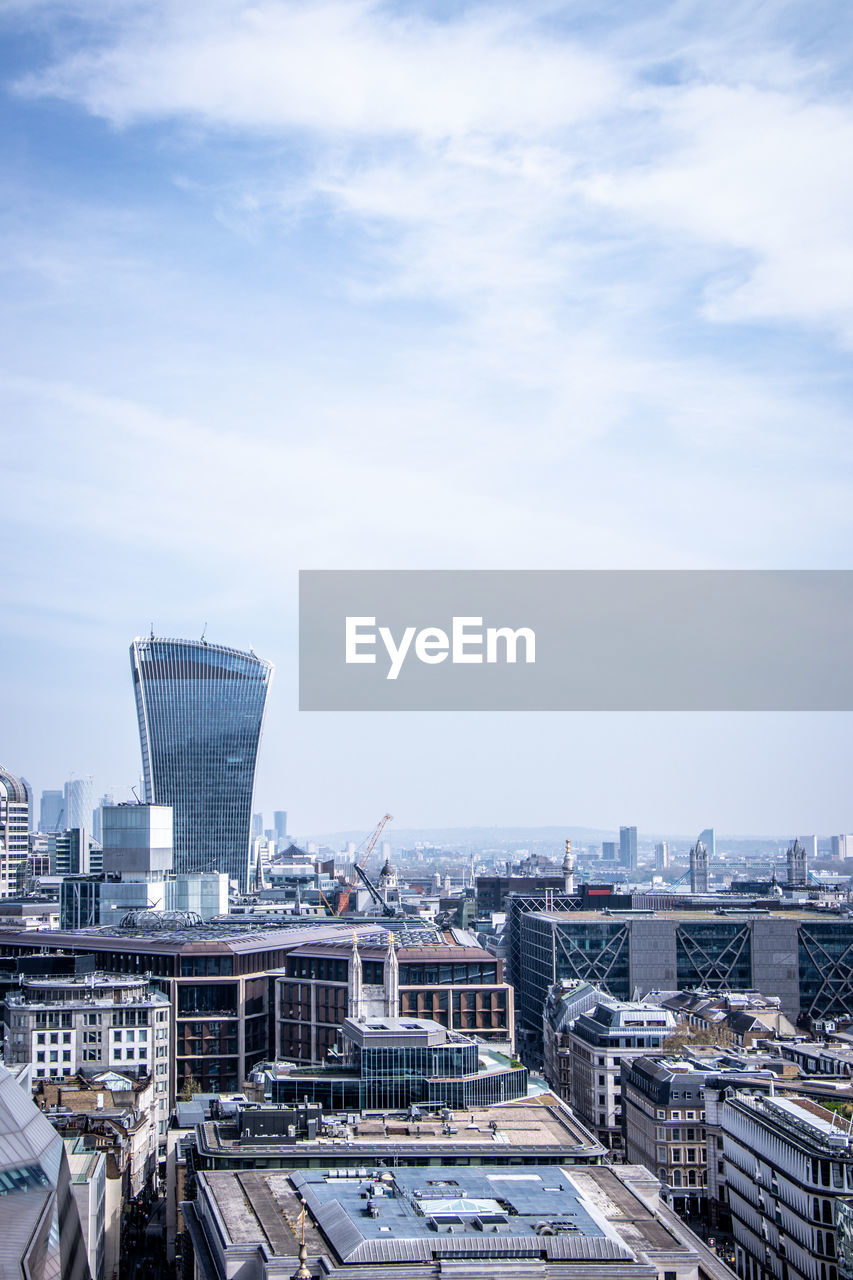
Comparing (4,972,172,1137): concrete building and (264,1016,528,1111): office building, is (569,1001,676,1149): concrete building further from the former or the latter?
(4,972,172,1137): concrete building

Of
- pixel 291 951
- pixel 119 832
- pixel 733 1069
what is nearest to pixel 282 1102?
pixel 733 1069

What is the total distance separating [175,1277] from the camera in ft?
278

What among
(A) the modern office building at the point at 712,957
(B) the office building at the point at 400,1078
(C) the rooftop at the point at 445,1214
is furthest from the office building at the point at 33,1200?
(A) the modern office building at the point at 712,957

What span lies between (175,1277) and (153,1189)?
100ft

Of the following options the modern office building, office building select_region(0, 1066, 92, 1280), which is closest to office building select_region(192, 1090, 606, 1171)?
office building select_region(0, 1066, 92, 1280)

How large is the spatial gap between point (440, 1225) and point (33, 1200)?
17284 millimetres

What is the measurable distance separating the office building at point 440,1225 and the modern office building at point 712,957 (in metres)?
89.5

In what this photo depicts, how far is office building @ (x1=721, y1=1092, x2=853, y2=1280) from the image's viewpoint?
78312 mm

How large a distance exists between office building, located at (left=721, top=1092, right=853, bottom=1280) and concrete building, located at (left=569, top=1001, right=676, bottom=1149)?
96.4ft

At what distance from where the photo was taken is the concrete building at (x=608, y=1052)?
126875 millimetres

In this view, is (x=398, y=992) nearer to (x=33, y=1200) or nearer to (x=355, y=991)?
(x=355, y=991)

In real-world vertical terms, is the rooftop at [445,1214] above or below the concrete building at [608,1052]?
above

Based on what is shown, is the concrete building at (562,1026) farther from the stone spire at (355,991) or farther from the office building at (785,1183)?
the office building at (785,1183)

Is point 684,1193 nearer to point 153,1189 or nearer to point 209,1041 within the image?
point 153,1189
